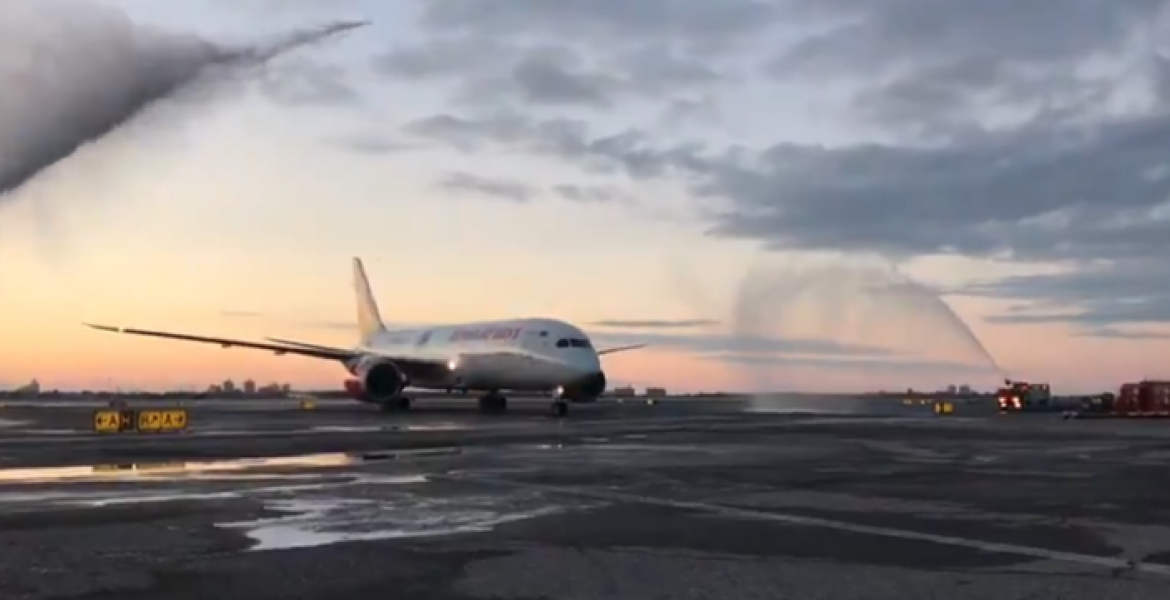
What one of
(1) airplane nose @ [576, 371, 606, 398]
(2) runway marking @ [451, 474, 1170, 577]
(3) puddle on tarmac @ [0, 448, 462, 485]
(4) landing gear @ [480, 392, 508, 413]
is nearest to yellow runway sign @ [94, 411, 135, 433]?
(3) puddle on tarmac @ [0, 448, 462, 485]

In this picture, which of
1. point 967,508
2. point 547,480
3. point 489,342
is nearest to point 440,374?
point 489,342

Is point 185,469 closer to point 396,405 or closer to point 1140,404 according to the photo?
point 396,405

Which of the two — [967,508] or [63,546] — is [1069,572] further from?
[63,546]

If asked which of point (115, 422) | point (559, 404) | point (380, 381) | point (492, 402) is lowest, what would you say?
point (115, 422)

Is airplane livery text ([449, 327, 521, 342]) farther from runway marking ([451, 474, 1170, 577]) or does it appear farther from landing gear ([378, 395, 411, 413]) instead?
runway marking ([451, 474, 1170, 577])

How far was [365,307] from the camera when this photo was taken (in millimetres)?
85938

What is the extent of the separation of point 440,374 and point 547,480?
1769 inches

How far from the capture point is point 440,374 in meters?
63.9

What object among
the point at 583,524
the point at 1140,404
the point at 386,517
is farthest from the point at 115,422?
the point at 1140,404

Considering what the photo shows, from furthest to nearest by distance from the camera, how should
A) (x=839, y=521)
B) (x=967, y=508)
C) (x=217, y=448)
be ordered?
1. (x=217, y=448)
2. (x=967, y=508)
3. (x=839, y=521)

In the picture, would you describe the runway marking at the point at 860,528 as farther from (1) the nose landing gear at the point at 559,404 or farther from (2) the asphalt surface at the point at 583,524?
(1) the nose landing gear at the point at 559,404

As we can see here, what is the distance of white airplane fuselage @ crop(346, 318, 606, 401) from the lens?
5559 centimetres

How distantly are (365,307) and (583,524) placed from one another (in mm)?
73726

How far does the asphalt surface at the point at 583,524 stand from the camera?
985 centimetres
